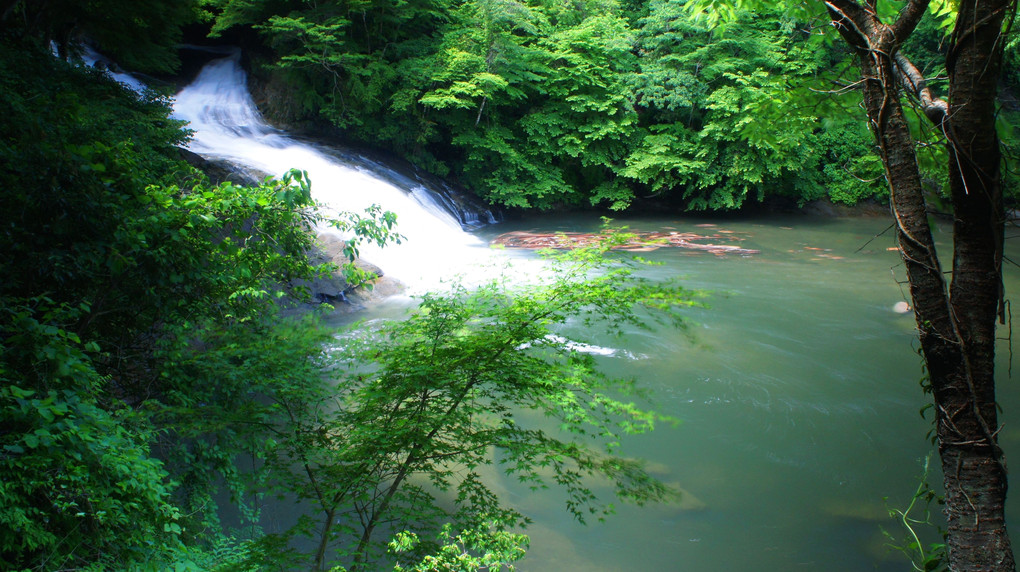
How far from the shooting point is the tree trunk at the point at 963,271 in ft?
5.83

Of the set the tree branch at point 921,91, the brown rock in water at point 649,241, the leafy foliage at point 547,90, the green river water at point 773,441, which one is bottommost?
the green river water at point 773,441

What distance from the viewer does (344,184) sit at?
426 inches

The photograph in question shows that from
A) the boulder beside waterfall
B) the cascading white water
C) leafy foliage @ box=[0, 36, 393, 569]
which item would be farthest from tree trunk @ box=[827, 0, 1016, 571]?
the cascading white water

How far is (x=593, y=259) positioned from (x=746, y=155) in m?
12.5

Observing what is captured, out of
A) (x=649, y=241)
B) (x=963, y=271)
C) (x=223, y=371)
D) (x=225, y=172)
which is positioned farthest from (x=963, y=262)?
(x=649, y=241)

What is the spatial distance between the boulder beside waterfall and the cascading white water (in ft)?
1.37

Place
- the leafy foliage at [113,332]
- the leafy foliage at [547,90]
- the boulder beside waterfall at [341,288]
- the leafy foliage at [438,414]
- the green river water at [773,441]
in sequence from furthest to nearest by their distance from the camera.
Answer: the leafy foliage at [547,90], the boulder beside waterfall at [341,288], the green river water at [773,441], the leafy foliage at [438,414], the leafy foliage at [113,332]

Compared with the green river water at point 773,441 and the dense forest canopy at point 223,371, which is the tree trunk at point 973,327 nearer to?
the dense forest canopy at point 223,371

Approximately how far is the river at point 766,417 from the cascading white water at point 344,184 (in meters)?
0.09

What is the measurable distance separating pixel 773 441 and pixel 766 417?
37cm

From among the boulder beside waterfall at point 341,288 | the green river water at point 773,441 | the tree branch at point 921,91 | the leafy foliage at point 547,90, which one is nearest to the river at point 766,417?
the green river water at point 773,441

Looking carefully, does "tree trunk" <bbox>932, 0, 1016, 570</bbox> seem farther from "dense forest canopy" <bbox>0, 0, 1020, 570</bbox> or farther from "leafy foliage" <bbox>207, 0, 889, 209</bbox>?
"leafy foliage" <bbox>207, 0, 889, 209</bbox>

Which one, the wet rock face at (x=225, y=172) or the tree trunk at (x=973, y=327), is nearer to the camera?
the tree trunk at (x=973, y=327)

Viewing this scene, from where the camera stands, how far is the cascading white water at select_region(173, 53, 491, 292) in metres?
9.58
